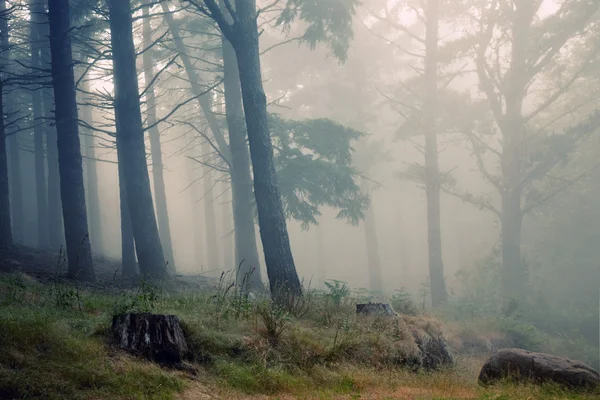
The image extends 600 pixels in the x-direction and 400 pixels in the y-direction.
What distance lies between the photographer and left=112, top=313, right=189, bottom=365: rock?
5.23 meters

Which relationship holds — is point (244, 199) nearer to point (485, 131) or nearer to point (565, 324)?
point (485, 131)

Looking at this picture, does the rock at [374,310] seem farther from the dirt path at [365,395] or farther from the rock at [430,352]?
the dirt path at [365,395]

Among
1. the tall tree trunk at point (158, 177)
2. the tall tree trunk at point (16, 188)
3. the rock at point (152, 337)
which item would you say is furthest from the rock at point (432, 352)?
the tall tree trunk at point (16, 188)

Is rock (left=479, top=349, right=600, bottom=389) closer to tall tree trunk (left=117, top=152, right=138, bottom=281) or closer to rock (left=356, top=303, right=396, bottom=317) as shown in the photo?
rock (left=356, top=303, right=396, bottom=317)

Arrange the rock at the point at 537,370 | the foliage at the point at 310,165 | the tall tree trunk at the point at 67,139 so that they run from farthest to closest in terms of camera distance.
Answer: the foliage at the point at 310,165 → the tall tree trunk at the point at 67,139 → the rock at the point at 537,370

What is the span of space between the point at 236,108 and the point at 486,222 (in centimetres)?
3103

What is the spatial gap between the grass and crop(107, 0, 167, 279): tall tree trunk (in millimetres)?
4804

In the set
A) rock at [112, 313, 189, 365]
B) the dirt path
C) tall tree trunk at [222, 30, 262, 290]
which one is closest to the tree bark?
tall tree trunk at [222, 30, 262, 290]

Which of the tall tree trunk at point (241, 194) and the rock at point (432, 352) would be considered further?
the tall tree trunk at point (241, 194)

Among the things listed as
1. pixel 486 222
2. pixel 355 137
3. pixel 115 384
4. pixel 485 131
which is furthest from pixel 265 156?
pixel 486 222

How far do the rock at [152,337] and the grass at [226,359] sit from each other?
16cm

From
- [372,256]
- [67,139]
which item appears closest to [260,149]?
[67,139]

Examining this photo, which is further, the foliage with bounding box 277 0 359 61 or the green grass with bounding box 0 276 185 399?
the foliage with bounding box 277 0 359 61

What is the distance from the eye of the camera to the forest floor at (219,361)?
440 centimetres
